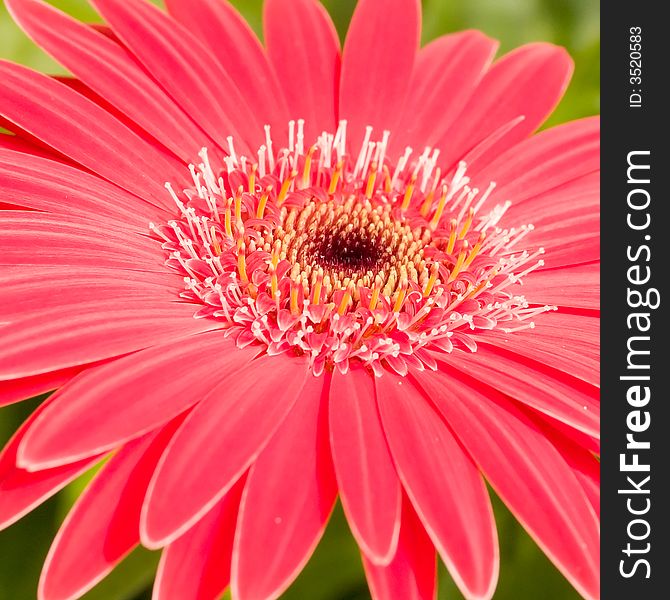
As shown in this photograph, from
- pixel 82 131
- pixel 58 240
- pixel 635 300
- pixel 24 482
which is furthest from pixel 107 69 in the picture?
pixel 635 300

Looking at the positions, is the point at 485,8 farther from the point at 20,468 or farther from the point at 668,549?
the point at 20,468

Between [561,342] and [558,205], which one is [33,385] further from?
[558,205]

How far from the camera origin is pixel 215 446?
0.58 m

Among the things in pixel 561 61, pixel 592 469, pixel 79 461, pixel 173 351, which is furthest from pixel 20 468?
pixel 561 61

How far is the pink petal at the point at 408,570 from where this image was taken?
57cm

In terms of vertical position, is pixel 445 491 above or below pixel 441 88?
below

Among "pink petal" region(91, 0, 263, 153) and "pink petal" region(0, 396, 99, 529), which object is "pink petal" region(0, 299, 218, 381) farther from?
"pink petal" region(91, 0, 263, 153)

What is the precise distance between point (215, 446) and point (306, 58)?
0.56 meters

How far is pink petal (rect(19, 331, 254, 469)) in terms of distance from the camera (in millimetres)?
→ 548

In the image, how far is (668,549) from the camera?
66 cm

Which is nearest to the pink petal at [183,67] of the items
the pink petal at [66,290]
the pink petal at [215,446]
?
the pink petal at [66,290]

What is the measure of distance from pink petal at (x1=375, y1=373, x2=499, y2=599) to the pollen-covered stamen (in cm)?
9

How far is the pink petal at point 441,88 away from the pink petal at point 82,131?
31cm

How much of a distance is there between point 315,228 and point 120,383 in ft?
1.26
